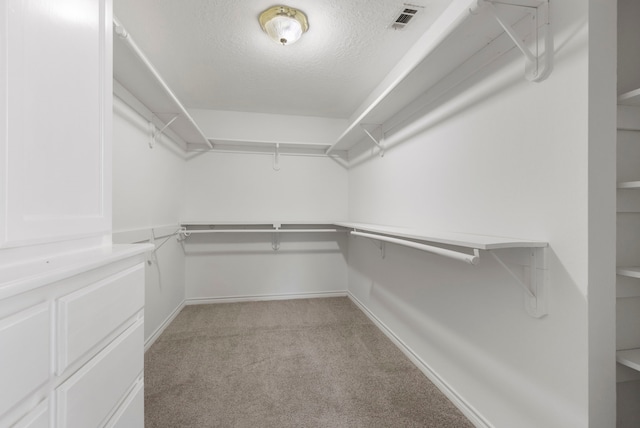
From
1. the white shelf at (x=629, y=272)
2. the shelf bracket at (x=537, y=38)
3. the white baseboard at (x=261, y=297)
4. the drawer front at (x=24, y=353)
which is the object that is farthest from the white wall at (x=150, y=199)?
the white shelf at (x=629, y=272)

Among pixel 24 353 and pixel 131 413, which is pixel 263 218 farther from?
pixel 24 353

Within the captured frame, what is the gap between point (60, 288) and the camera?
0.65m

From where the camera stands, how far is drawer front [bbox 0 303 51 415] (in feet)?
1.62

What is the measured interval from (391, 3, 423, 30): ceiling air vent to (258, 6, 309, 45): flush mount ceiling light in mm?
570

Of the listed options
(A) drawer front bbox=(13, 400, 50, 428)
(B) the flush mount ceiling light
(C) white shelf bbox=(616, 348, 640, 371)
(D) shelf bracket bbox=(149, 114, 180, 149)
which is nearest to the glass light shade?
(B) the flush mount ceiling light

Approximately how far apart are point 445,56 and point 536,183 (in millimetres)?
791

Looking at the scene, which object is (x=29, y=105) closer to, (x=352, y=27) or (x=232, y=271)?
(x=352, y=27)

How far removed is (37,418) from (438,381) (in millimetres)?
1876

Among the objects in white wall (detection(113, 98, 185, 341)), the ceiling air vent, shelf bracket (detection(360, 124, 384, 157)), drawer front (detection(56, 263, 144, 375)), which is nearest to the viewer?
drawer front (detection(56, 263, 144, 375))

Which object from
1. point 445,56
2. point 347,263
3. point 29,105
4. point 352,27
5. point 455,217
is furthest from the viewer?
point 347,263

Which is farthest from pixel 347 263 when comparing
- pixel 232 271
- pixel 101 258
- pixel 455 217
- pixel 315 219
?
pixel 101 258

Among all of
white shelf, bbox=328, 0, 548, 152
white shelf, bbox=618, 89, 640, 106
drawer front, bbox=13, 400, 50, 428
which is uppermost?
white shelf, bbox=328, 0, 548, 152

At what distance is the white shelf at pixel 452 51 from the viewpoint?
1.16m

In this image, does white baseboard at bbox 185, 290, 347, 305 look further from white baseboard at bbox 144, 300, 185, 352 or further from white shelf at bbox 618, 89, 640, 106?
white shelf at bbox 618, 89, 640, 106
